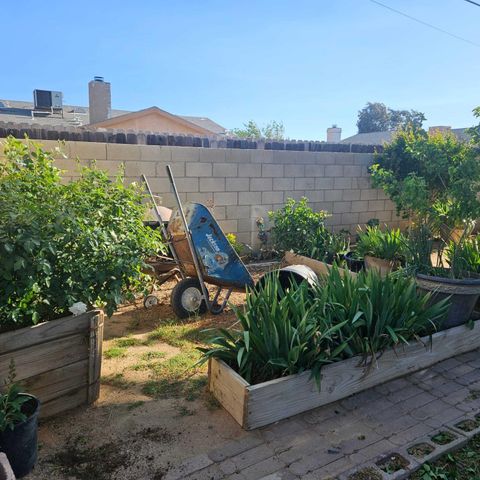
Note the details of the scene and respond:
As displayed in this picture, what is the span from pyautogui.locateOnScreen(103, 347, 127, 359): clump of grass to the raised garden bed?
0.99 m

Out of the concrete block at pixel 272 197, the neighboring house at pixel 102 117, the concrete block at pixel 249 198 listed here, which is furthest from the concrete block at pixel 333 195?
the neighboring house at pixel 102 117

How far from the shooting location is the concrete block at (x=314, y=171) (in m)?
7.18

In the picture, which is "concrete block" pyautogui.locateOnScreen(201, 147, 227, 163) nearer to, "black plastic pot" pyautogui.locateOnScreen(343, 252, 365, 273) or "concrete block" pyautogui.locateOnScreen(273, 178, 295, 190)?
"concrete block" pyautogui.locateOnScreen(273, 178, 295, 190)

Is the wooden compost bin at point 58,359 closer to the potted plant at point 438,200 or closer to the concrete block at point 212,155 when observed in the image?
the potted plant at point 438,200

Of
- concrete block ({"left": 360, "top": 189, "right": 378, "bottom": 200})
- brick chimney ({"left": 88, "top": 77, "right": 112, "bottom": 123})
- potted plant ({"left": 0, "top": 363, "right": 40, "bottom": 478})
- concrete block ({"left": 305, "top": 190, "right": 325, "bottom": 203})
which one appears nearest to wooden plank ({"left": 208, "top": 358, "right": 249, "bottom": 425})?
potted plant ({"left": 0, "top": 363, "right": 40, "bottom": 478})

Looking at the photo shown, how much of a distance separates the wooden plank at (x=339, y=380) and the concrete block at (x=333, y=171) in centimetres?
457

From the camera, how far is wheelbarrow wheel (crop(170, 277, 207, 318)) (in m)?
4.11

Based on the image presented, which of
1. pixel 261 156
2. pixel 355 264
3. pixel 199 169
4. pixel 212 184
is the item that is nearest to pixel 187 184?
pixel 199 169

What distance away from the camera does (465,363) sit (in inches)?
126

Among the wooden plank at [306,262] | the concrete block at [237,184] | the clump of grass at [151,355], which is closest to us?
the clump of grass at [151,355]

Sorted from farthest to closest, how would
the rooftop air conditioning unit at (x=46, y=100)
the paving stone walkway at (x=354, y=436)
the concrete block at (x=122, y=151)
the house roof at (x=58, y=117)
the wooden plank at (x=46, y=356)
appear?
the rooftop air conditioning unit at (x=46, y=100), the house roof at (x=58, y=117), the concrete block at (x=122, y=151), the wooden plank at (x=46, y=356), the paving stone walkway at (x=354, y=436)

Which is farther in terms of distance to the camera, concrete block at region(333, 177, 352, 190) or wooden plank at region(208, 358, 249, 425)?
concrete block at region(333, 177, 352, 190)

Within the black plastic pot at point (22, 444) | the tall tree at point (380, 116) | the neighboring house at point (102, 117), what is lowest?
the black plastic pot at point (22, 444)

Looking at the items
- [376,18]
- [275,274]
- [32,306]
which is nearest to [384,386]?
[275,274]
